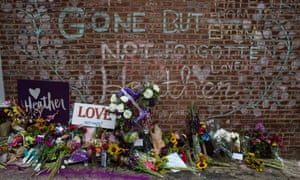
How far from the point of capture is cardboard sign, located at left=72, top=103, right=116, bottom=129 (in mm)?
3779

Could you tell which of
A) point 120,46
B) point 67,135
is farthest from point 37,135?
point 120,46

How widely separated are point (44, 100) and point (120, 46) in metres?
1.50

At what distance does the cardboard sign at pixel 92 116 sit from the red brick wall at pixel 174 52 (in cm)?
16

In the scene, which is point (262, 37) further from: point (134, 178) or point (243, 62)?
point (134, 178)

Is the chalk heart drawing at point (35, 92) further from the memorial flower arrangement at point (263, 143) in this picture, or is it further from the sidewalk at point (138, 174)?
the memorial flower arrangement at point (263, 143)

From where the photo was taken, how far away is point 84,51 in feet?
12.4

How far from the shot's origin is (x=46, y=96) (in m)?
3.86

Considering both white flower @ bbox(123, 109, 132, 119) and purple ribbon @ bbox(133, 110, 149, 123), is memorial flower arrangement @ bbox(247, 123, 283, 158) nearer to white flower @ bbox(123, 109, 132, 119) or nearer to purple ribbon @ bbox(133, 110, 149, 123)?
purple ribbon @ bbox(133, 110, 149, 123)

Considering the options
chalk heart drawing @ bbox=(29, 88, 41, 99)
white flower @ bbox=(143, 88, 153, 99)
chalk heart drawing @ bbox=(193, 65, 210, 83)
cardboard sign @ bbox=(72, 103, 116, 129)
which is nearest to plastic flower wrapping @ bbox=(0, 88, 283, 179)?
white flower @ bbox=(143, 88, 153, 99)

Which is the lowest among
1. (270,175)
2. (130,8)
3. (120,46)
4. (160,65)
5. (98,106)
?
(270,175)

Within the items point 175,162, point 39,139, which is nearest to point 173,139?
point 175,162

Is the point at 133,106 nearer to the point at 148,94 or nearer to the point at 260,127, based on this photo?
the point at 148,94

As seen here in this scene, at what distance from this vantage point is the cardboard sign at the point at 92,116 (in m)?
3.78

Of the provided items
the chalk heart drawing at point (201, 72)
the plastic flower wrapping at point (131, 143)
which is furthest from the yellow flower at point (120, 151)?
the chalk heart drawing at point (201, 72)
